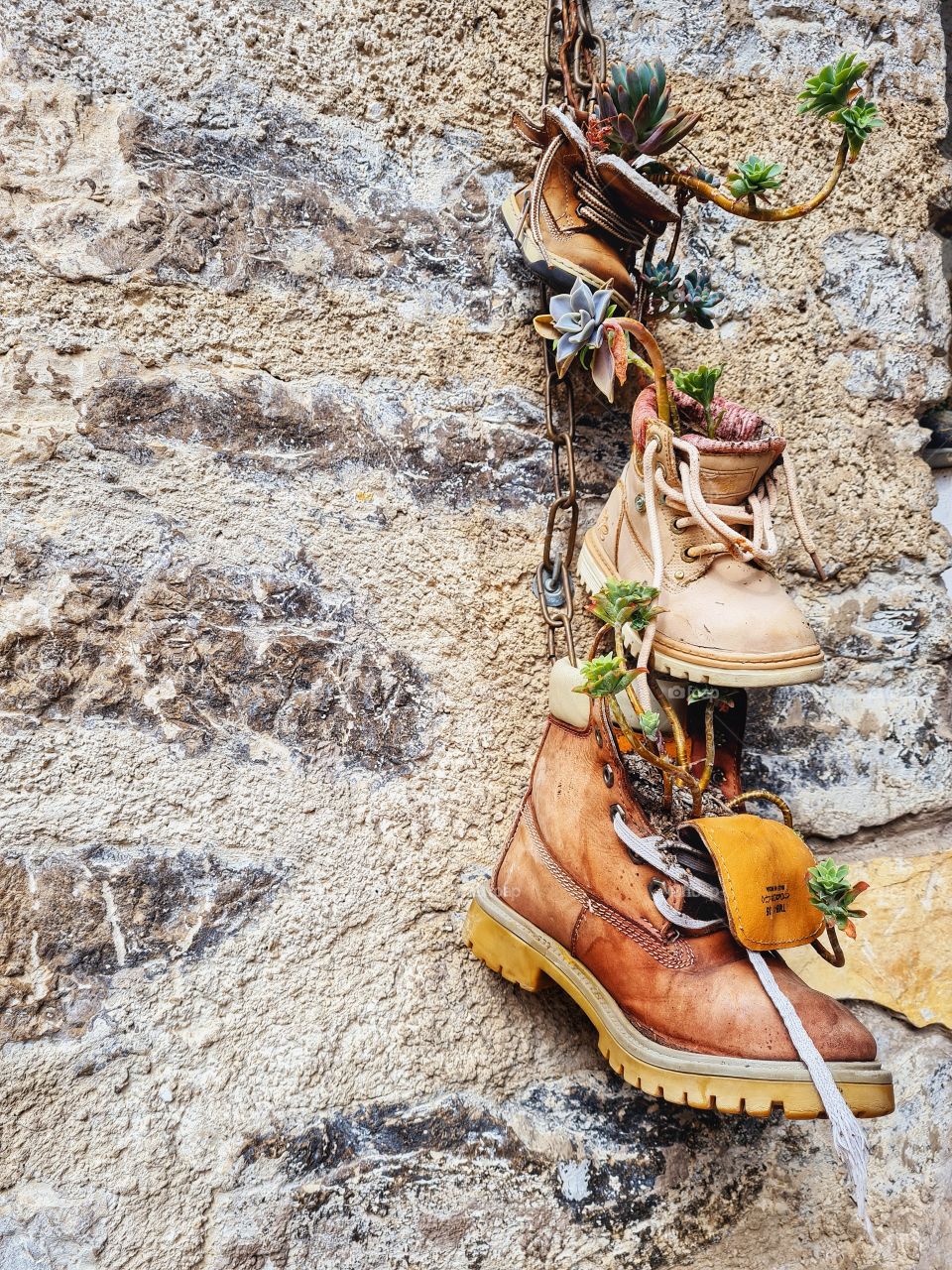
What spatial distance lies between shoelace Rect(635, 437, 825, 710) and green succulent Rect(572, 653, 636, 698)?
0.03 metres

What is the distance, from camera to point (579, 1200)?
819mm

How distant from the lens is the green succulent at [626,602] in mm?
768

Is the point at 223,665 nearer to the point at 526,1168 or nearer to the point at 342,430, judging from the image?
the point at 342,430

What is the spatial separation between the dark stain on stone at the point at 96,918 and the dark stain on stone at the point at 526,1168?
0.19m

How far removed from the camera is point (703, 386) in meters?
0.81

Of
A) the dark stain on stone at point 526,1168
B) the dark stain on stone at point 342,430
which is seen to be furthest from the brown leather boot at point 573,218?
the dark stain on stone at point 526,1168

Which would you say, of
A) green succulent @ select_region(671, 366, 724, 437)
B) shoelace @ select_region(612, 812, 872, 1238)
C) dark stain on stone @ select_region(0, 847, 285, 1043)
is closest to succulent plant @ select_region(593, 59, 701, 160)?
green succulent @ select_region(671, 366, 724, 437)

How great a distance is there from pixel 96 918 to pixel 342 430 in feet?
1.75

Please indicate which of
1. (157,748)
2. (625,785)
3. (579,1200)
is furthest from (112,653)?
(579,1200)

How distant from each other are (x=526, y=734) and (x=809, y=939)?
336 millimetres

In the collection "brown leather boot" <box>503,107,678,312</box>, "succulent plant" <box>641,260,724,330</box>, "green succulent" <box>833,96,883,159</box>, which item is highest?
"green succulent" <box>833,96,883,159</box>

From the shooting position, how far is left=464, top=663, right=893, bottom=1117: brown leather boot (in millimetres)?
703

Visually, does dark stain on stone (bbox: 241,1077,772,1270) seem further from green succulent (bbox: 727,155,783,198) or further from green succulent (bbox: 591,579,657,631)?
green succulent (bbox: 727,155,783,198)

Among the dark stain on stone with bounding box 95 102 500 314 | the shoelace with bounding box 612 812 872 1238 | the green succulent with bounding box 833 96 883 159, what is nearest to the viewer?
the shoelace with bounding box 612 812 872 1238
